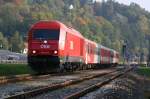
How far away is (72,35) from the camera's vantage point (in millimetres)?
39312

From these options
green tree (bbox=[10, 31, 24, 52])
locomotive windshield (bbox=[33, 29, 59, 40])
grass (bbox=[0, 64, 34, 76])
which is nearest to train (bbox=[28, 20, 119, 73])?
locomotive windshield (bbox=[33, 29, 59, 40])

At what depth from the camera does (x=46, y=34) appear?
114 feet

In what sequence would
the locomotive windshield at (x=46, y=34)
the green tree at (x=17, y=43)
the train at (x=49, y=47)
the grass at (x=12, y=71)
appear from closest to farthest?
the train at (x=49, y=47)
the locomotive windshield at (x=46, y=34)
the grass at (x=12, y=71)
the green tree at (x=17, y=43)

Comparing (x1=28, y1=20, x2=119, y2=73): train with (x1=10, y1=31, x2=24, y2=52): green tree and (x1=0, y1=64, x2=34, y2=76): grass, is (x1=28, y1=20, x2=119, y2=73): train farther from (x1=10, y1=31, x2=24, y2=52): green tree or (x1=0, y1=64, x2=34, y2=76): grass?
(x1=10, y1=31, x2=24, y2=52): green tree

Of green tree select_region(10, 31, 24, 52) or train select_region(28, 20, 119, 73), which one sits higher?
green tree select_region(10, 31, 24, 52)

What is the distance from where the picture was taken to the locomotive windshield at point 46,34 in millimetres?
34531

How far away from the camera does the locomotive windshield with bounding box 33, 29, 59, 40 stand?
34531mm

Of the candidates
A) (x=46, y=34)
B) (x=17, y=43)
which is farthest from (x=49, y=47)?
(x=17, y=43)

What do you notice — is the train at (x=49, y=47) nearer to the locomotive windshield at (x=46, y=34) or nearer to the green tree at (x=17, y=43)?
the locomotive windshield at (x=46, y=34)

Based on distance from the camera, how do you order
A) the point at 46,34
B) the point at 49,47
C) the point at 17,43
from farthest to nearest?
the point at 17,43 < the point at 46,34 < the point at 49,47

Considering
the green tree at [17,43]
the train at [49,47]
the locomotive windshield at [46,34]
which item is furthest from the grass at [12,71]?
the green tree at [17,43]

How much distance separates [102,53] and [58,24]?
3550cm

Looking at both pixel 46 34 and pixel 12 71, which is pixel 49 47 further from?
pixel 12 71

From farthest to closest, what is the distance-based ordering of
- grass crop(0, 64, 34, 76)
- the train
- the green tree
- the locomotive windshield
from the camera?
1. the green tree
2. grass crop(0, 64, 34, 76)
3. the locomotive windshield
4. the train
